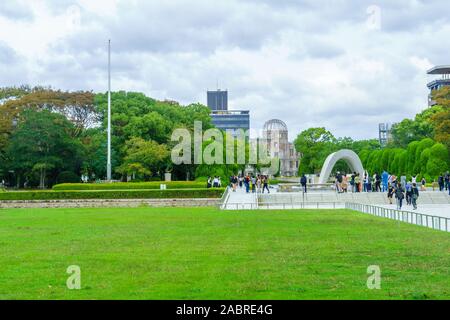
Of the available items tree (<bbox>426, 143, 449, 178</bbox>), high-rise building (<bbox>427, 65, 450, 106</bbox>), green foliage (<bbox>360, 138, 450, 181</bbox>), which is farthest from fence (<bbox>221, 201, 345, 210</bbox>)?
high-rise building (<bbox>427, 65, 450, 106</bbox>)

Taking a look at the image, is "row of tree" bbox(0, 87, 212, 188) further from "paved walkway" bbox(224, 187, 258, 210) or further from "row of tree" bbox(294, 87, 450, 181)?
"row of tree" bbox(294, 87, 450, 181)

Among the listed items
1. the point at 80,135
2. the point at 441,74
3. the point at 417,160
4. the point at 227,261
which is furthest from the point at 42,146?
the point at 441,74

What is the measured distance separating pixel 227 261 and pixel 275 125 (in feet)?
312

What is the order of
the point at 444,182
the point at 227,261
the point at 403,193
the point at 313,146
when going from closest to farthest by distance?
the point at 227,261 → the point at 403,193 → the point at 444,182 → the point at 313,146

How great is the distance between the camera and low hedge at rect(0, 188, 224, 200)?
42281mm

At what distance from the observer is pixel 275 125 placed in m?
108

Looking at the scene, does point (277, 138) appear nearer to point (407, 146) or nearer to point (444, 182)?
point (407, 146)

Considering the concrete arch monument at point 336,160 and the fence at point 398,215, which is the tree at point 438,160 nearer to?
the concrete arch monument at point 336,160

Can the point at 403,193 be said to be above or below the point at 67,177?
below

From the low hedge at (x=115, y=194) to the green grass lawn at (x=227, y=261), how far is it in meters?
19.5

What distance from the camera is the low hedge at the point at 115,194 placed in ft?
139

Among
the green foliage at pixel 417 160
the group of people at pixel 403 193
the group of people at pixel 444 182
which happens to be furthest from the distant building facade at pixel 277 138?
the group of people at pixel 403 193

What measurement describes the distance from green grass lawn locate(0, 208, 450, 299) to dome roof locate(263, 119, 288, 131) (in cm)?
8400
